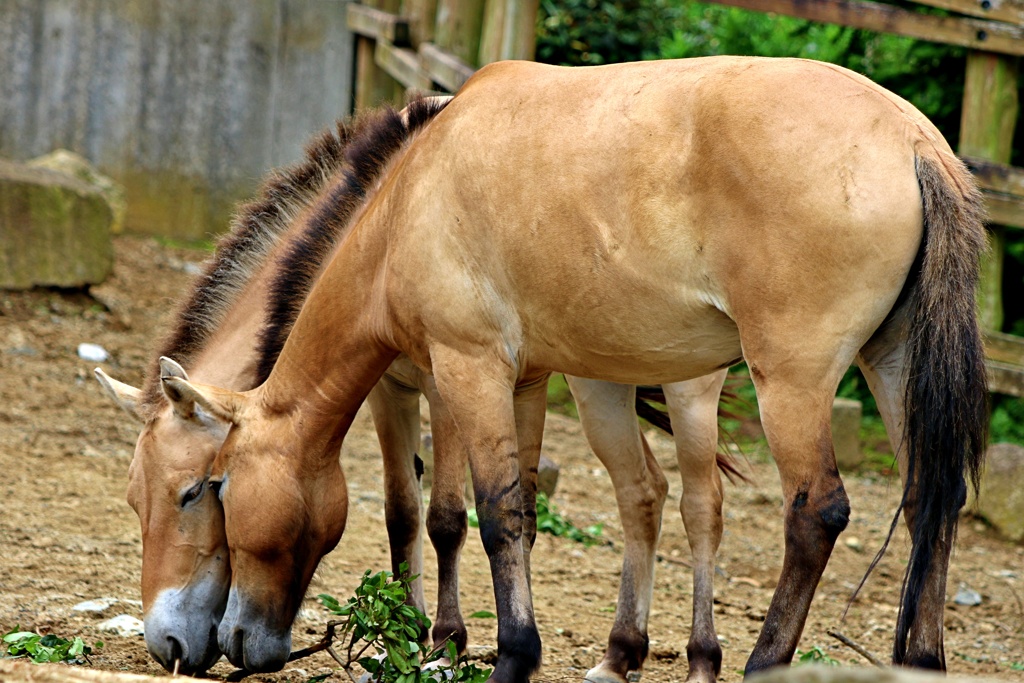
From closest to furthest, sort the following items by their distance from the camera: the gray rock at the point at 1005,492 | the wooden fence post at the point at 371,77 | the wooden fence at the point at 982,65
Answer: the gray rock at the point at 1005,492 < the wooden fence at the point at 982,65 < the wooden fence post at the point at 371,77

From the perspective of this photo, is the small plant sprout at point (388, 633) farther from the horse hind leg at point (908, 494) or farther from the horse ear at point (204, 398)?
the horse hind leg at point (908, 494)

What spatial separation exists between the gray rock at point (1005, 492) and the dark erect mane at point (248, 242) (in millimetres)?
4005

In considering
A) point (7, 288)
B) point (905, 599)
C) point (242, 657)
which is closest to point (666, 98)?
point (905, 599)

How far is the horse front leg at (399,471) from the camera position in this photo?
14.3 feet

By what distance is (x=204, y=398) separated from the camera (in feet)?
11.9

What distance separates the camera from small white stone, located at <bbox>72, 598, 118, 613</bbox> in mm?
4191

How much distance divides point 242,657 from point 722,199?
2.01m

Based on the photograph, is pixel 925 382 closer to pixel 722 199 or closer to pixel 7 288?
pixel 722 199

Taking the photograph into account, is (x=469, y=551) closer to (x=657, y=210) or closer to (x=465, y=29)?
(x=657, y=210)

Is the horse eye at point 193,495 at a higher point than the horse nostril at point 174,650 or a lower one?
higher

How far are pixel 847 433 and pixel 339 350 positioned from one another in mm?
4681

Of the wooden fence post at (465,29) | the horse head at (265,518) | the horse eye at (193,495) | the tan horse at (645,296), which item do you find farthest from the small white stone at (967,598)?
the wooden fence post at (465,29)

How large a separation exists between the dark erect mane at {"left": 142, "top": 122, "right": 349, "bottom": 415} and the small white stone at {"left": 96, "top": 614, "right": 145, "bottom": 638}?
0.91 m

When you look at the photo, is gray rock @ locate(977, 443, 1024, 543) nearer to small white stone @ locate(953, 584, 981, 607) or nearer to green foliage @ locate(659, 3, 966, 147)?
small white stone @ locate(953, 584, 981, 607)
